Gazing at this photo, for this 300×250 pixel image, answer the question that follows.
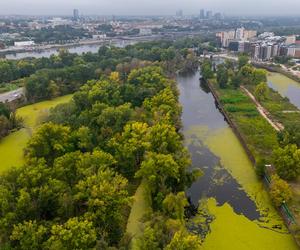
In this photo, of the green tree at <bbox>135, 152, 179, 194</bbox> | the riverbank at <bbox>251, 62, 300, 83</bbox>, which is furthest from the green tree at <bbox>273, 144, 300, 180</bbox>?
the riverbank at <bbox>251, 62, 300, 83</bbox>

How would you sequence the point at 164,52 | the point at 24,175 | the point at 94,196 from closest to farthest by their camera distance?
the point at 94,196
the point at 24,175
the point at 164,52

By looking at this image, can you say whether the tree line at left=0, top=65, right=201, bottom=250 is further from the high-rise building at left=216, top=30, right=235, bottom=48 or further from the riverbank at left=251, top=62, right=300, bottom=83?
the high-rise building at left=216, top=30, right=235, bottom=48

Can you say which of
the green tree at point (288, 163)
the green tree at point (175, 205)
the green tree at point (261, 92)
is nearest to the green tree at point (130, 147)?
the green tree at point (175, 205)

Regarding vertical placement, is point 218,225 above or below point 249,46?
below

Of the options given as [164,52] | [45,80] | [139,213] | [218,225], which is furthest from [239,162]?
[164,52]

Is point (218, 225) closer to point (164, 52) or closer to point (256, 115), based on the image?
point (256, 115)

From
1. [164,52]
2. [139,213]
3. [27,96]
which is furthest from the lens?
[164,52]
